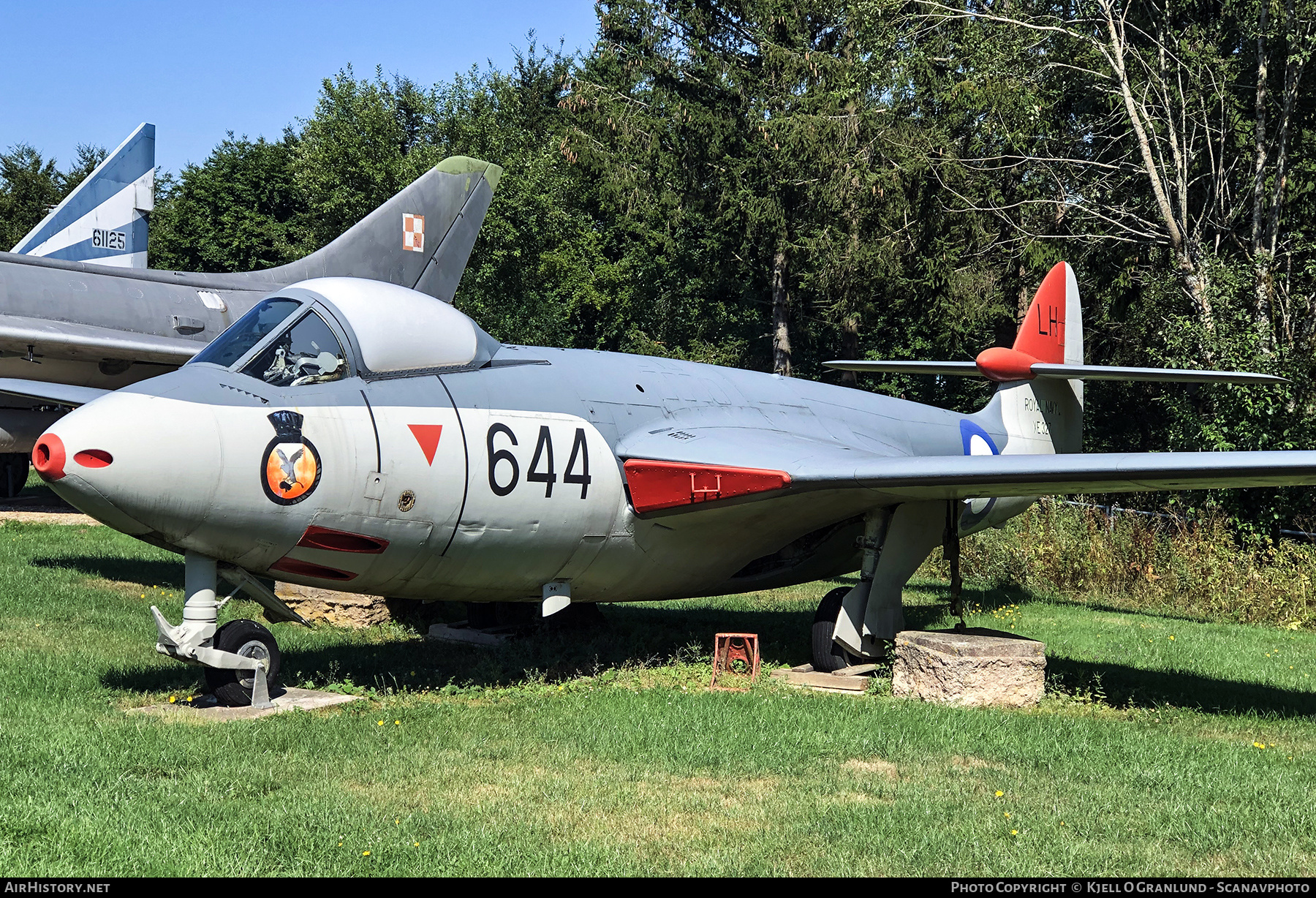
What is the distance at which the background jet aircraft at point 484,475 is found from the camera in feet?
23.6

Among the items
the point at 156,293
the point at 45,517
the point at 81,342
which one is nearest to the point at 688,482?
the point at 81,342

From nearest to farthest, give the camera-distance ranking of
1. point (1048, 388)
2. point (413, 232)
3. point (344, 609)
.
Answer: point (344, 609) → point (1048, 388) → point (413, 232)

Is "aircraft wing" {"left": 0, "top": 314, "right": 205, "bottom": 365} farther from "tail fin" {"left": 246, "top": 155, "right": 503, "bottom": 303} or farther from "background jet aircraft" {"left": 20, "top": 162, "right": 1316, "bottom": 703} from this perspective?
"background jet aircraft" {"left": 20, "top": 162, "right": 1316, "bottom": 703}

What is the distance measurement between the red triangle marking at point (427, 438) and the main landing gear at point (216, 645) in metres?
1.50

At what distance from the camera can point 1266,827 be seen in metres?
5.76

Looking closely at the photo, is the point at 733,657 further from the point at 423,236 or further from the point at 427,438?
the point at 423,236

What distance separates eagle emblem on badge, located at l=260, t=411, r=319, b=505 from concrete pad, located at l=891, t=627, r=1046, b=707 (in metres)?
4.94

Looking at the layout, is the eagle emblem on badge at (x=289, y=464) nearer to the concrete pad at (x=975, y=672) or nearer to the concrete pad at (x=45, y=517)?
the concrete pad at (x=975, y=672)

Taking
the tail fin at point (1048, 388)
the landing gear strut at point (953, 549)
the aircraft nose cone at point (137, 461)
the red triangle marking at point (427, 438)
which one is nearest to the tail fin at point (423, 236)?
the tail fin at point (1048, 388)

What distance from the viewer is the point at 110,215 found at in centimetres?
2336

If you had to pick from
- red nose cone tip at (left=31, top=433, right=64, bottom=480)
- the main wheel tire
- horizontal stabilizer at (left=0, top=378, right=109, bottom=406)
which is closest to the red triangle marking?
red nose cone tip at (left=31, top=433, right=64, bottom=480)

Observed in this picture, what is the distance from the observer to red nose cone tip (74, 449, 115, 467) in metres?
6.72

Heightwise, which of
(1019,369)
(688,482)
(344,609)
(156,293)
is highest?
(156,293)

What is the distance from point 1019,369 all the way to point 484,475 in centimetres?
768
